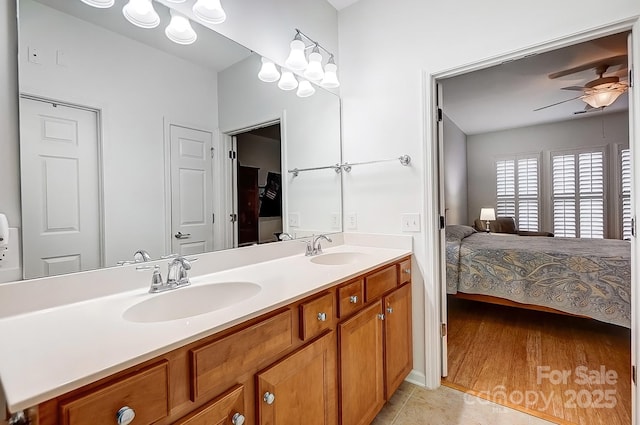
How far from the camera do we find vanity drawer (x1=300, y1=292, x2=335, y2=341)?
108 centimetres

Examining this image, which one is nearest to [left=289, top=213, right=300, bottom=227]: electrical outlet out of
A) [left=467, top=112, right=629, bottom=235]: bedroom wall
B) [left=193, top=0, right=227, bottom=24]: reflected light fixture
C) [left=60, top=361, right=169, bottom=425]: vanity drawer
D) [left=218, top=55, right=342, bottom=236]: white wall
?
[left=218, top=55, right=342, bottom=236]: white wall

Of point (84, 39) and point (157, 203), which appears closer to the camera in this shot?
point (84, 39)

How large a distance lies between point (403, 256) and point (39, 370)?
158 cm

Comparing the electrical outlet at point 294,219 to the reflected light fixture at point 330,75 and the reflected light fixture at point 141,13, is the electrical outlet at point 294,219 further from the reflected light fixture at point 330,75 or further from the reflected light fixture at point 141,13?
the reflected light fixture at point 141,13

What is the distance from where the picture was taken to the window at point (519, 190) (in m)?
5.42

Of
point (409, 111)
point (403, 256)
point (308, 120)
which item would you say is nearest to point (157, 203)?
point (308, 120)

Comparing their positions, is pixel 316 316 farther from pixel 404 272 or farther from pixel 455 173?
pixel 455 173

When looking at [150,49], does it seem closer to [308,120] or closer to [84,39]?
[84,39]

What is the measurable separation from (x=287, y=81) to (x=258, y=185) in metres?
0.69

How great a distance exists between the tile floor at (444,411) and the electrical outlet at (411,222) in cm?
97

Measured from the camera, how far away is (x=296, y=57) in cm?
187

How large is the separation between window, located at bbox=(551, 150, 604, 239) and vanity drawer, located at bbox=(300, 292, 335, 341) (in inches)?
221

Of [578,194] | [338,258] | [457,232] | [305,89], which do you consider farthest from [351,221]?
[578,194]

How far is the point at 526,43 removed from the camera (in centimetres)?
157
